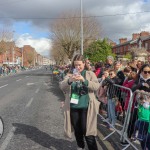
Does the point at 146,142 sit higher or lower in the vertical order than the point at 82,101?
lower

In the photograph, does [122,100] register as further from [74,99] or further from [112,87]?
[74,99]

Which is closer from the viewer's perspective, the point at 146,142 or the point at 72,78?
the point at 72,78

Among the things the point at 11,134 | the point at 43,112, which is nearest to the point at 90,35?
the point at 43,112

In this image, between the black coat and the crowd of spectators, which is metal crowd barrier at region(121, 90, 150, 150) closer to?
the crowd of spectators

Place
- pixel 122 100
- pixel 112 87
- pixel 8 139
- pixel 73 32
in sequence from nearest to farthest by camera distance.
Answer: pixel 8 139
pixel 122 100
pixel 112 87
pixel 73 32

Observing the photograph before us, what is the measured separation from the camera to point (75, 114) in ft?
14.2

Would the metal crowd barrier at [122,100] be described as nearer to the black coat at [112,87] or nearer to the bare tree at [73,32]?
the black coat at [112,87]

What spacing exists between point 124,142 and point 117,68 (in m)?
3.12

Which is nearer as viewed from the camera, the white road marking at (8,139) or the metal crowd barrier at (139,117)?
the metal crowd barrier at (139,117)

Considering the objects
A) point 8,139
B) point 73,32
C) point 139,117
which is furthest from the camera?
point 73,32

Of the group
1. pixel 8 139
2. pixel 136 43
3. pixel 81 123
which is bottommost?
pixel 8 139

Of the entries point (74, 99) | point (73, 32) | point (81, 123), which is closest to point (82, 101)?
point (74, 99)

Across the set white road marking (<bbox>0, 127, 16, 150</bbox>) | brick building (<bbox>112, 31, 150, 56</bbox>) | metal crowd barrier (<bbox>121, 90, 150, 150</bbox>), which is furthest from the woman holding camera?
brick building (<bbox>112, 31, 150, 56</bbox>)

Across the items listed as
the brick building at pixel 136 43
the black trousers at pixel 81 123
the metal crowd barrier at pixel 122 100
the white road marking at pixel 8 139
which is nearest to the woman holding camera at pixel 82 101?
the black trousers at pixel 81 123
